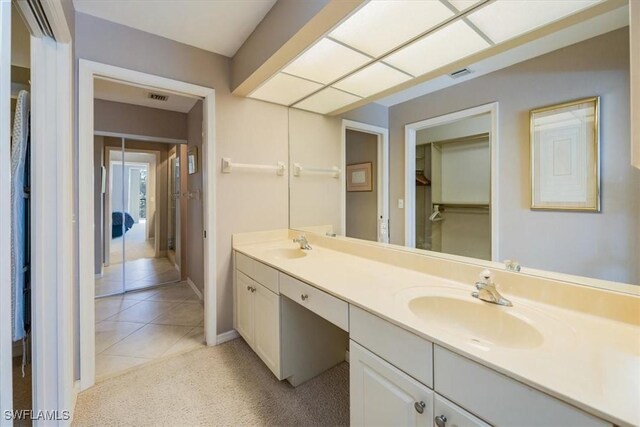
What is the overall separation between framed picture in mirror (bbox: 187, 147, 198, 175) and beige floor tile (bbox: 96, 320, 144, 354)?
5.82ft

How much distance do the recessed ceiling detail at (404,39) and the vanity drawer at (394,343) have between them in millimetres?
1354

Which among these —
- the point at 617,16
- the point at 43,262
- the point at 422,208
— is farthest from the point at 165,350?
the point at 617,16

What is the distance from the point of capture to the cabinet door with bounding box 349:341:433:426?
865 mm

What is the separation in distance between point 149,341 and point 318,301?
191cm

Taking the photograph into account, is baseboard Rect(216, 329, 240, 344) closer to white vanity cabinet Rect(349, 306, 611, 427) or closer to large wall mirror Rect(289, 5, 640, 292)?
large wall mirror Rect(289, 5, 640, 292)

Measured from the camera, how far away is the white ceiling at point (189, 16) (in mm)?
1701

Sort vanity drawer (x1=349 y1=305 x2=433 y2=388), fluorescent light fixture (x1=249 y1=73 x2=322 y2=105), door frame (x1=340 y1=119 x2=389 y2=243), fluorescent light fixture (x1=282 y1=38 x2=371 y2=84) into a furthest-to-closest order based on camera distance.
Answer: fluorescent light fixture (x1=249 y1=73 x2=322 y2=105)
door frame (x1=340 y1=119 x2=389 y2=243)
fluorescent light fixture (x1=282 y1=38 x2=371 y2=84)
vanity drawer (x1=349 y1=305 x2=433 y2=388)

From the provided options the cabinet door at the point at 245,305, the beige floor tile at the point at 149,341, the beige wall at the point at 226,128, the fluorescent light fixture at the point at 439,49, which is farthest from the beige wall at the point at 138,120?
the fluorescent light fixture at the point at 439,49

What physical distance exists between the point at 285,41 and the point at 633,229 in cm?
175

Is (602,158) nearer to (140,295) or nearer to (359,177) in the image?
(359,177)

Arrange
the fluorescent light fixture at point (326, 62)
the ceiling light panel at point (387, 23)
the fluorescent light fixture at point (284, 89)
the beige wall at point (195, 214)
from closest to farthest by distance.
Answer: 1. the ceiling light panel at point (387, 23)
2. the fluorescent light fixture at point (326, 62)
3. the fluorescent light fixture at point (284, 89)
4. the beige wall at point (195, 214)

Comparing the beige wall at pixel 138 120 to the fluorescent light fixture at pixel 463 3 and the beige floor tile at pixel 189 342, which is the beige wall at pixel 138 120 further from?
the fluorescent light fixture at pixel 463 3

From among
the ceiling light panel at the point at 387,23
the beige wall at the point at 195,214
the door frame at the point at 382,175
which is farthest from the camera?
the beige wall at the point at 195,214

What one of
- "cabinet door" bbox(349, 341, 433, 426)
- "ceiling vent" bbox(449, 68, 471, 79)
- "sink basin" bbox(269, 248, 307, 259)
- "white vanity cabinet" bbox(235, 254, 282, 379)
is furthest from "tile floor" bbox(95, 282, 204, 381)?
"ceiling vent" bbox(449, 68, 471, 79)
